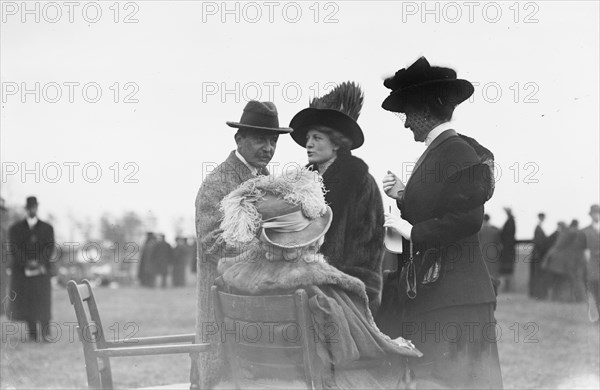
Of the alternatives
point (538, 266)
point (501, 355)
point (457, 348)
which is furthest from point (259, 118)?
point (538, 266)

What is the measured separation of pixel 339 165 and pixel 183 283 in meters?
15.3

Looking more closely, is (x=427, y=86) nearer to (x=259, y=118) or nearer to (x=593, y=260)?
(x=259, y=118)

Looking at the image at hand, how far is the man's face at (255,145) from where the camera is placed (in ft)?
14.7

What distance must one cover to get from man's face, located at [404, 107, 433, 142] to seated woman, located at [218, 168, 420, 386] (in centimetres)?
57

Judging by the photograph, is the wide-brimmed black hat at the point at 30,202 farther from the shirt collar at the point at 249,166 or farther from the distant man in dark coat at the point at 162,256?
the distant man in dark coat at the point at 162,256

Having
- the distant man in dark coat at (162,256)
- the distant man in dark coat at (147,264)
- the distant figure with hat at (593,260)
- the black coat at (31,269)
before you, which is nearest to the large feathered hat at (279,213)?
the distant figure with hat at (593,260)

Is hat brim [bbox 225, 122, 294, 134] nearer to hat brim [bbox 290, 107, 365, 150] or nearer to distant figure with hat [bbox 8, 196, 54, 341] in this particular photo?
hat brim [bbox 290, 107, 365, 150]

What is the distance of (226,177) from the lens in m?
4.39

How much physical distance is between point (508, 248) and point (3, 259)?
20.6ft

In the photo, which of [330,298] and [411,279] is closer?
[330,298]

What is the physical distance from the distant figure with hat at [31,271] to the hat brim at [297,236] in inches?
241

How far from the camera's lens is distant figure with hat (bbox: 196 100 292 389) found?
4320mm

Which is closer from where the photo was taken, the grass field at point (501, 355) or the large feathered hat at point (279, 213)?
the large feathered hat at point (279, 213)

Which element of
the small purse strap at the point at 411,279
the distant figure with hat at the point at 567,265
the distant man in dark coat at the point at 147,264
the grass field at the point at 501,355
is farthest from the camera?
the distant man in dark coat at the point at 147,264
